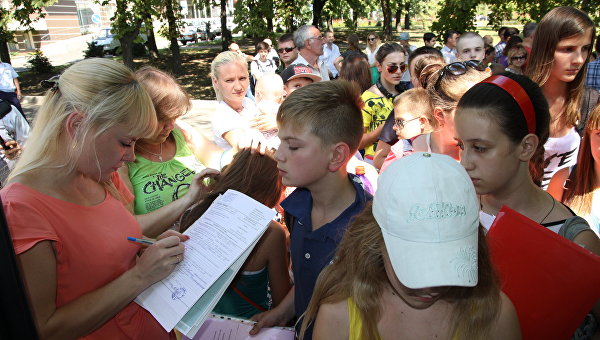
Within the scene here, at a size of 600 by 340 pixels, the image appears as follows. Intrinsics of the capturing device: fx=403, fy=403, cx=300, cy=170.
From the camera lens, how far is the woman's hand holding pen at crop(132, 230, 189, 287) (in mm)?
1621

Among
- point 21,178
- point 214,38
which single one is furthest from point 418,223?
point 214,38

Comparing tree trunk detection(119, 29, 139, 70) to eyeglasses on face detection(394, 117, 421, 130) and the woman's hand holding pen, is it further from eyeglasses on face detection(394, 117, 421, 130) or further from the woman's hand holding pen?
the woman's hand holding pen

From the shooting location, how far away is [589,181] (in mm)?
2045

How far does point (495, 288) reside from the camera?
1270 millimetres

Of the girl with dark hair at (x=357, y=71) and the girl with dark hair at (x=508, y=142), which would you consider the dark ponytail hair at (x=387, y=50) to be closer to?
the girl with dark hair at (x=357, y=71)

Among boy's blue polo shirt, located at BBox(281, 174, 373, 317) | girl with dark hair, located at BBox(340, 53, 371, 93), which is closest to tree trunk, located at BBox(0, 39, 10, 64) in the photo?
girl with dark hair, located at BBox(340, 53, 371, 93)

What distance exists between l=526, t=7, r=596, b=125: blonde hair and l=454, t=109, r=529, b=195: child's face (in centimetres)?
122

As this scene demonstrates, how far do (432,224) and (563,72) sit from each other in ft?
7.08

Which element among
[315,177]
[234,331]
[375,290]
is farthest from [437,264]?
[234,331]

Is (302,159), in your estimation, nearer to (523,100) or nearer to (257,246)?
(257,246)

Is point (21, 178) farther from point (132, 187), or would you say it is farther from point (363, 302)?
point (363, 302)

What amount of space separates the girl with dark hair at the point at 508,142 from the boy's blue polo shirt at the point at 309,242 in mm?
556

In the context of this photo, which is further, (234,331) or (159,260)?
(234,331)

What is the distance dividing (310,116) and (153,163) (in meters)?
1.20
